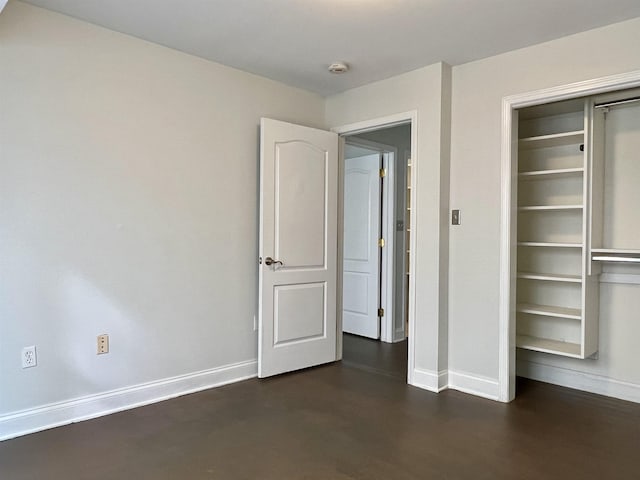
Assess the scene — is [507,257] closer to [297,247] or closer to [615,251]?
[615,251]

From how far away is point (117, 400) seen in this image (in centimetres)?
302

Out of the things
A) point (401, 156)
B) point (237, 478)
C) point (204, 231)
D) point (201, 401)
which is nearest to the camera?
point (237, 478)

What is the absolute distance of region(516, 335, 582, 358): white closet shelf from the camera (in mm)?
3263

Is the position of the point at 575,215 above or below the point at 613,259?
above

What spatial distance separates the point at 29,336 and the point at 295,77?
8.64ft

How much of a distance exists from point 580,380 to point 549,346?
40 centimetres

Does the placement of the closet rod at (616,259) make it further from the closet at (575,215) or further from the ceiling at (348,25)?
the ceiling at (348,25)

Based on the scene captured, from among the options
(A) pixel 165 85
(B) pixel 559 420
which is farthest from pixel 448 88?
(B) pixel 559 420

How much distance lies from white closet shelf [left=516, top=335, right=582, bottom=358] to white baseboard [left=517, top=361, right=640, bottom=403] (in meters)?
0.24

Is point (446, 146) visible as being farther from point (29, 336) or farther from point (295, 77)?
point (29, 336)

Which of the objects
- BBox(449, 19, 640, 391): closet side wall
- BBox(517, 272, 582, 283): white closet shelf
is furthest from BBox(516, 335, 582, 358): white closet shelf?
BBox(517, 272, 582, 283): white closet shelf

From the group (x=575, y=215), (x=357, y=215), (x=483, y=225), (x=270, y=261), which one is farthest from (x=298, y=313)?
(x=575, y=215)

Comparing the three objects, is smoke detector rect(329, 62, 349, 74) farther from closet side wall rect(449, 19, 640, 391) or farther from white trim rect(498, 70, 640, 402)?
white trim rect(498, 70, 640, 402)

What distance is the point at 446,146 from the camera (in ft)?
11.4
